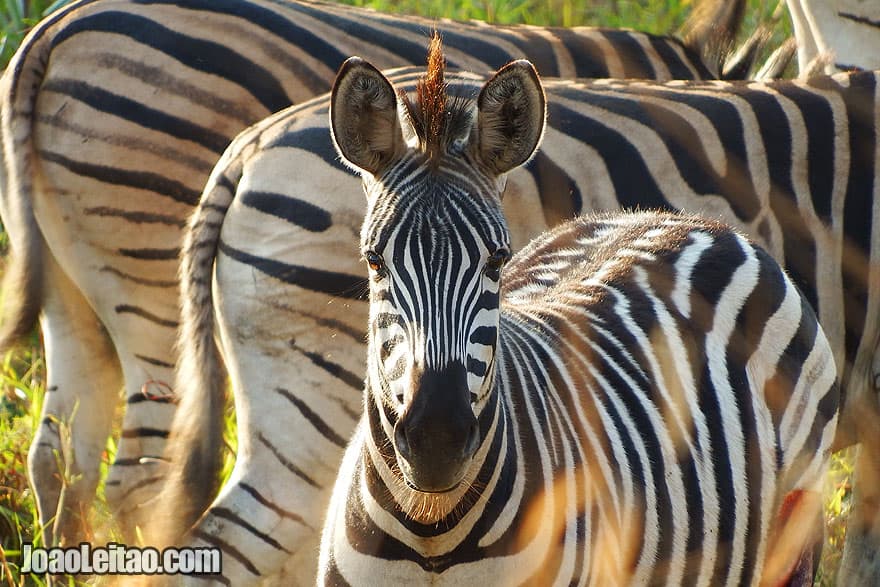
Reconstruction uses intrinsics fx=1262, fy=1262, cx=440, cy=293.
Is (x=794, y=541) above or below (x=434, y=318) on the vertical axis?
below

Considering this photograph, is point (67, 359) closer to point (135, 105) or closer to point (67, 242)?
point (67, 242)

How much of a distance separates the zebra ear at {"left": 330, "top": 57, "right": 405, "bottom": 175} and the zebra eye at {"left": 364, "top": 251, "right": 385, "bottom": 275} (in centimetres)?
24

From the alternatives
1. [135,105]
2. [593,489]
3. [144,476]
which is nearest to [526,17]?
[135,105]

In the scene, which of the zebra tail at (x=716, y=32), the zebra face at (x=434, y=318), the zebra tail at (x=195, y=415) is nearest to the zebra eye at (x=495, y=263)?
the zebra face at (x=434, y=318)

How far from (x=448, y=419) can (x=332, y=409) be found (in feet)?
5.35

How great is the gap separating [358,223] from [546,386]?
1241mm

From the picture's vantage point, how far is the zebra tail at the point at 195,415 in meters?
3.99

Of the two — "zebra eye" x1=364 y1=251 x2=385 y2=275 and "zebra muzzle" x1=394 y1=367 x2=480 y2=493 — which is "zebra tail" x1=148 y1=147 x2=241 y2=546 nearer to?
"zebra eye" x1=364 y1=251 x2=385 y2=275

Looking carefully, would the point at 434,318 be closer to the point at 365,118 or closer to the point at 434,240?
the point at 434,240

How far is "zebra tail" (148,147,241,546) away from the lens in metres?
3.99

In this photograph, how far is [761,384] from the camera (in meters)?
3.56

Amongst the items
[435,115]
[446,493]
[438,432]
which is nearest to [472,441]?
[438,432]

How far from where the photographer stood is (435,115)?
2.79 m

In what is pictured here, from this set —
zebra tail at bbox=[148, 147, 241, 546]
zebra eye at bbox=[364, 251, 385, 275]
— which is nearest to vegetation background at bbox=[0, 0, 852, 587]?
zebra tail at bbox=[148, 147, 241, 546]
